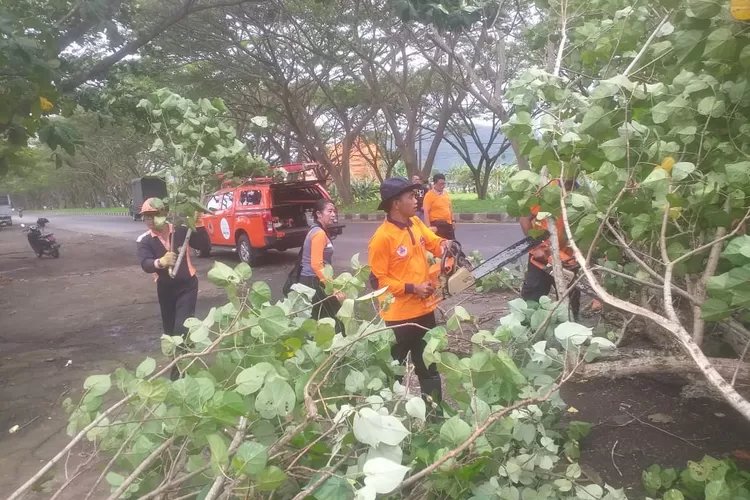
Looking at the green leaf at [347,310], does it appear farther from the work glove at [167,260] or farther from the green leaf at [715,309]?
the work glove at [167,260]

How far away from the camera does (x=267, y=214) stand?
11.1m

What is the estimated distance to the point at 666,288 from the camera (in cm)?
172

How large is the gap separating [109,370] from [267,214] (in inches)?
236

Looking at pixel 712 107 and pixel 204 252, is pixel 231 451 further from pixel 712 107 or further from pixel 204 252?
pixel 204 252

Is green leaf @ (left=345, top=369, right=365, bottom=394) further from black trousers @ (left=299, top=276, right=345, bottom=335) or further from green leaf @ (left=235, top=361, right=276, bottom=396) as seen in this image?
black trousers @ (left=299, top=276, right=345, bottom=335)

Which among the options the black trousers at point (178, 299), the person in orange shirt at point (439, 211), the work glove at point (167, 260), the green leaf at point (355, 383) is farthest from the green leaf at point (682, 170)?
the person in orange shirt at point (439, 211)

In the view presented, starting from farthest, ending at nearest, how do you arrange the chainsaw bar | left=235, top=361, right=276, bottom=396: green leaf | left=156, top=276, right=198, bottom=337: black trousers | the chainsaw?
the chainsaw bar, left=156, top=276, right=198, bottom=337: black trousers, the chainsaw, left=235, top=361, right=276, bottom=396: green leaf

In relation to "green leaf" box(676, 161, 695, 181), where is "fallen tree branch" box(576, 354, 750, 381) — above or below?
below

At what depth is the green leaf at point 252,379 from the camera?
1652 millimetres

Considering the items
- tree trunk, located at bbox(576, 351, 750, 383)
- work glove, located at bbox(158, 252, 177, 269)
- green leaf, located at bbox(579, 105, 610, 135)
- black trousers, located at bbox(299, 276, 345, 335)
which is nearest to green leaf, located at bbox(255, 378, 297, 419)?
tree trunk, located at bbox(576, 351, 750, 383)

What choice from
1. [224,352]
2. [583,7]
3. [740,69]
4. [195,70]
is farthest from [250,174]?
[195,70]

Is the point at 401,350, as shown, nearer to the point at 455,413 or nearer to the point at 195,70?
the point at 455,413

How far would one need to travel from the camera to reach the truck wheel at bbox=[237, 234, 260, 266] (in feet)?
37.9

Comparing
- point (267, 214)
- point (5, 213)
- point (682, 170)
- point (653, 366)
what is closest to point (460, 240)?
point (267, 214)
